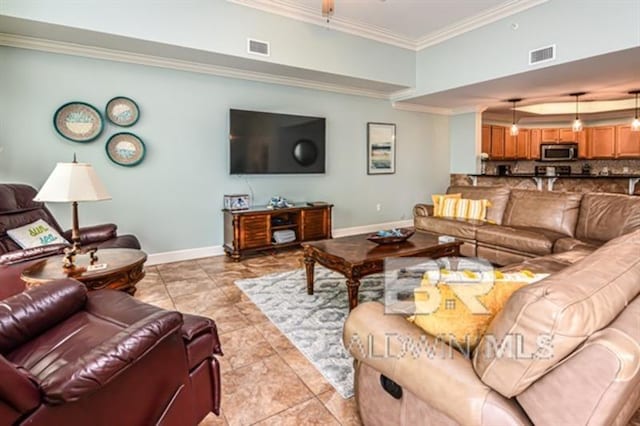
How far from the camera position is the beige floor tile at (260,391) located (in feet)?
6.05

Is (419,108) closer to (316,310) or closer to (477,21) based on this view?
(477,21)

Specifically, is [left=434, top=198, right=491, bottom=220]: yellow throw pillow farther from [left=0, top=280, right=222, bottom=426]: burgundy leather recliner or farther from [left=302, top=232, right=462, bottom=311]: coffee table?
[left=0, top=280, right=222, bottom=426]: burgundy leather recliner

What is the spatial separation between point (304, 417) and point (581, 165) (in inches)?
399

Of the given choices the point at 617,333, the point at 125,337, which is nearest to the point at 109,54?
the point at 125,337

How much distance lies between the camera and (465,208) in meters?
4.76

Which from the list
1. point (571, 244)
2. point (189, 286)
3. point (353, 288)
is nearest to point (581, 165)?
point (571, 244)

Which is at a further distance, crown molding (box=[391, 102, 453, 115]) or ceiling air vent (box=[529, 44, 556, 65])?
crown molding (box=[391, 102, 453, 115])

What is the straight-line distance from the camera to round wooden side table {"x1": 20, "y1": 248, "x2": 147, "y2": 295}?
2.14 meters

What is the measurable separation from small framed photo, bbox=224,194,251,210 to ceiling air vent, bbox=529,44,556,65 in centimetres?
407

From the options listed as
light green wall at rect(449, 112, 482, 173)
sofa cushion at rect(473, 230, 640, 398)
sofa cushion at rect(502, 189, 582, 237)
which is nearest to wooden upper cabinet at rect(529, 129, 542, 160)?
light green wall at rect(449, 112, 482, 173)

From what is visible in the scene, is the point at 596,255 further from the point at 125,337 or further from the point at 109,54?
the point at 109,54

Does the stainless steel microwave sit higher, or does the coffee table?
the stainless steel microwave

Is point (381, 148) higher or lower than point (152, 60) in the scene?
lower

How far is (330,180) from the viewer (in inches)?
237
